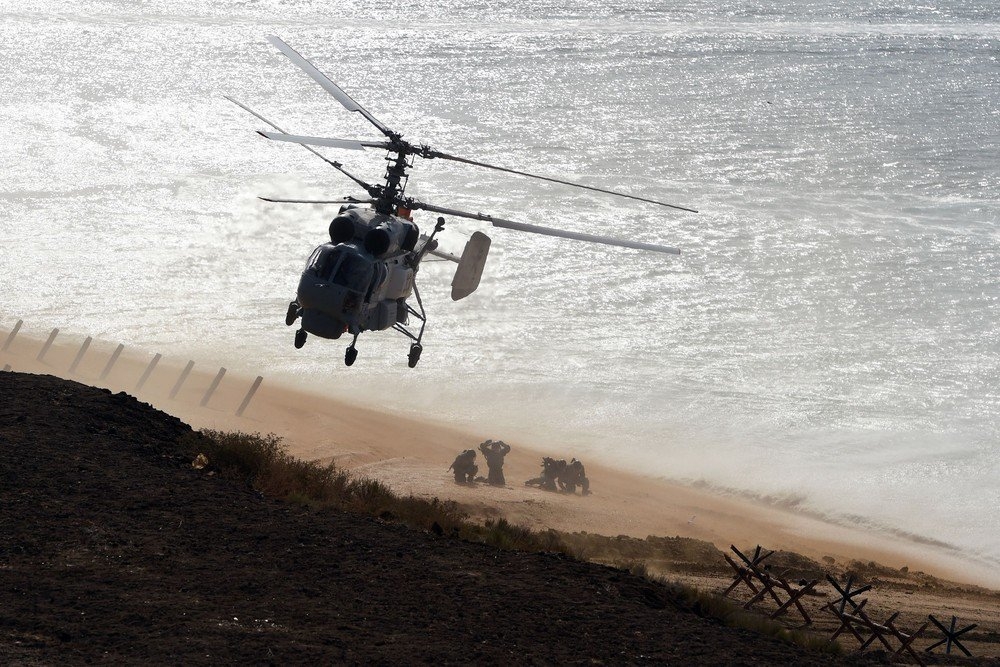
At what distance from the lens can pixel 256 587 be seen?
12.9 m

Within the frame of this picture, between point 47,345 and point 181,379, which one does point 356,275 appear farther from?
point 47,345

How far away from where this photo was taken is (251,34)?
58.5m

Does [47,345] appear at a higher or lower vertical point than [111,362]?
higher

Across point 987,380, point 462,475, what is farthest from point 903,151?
point 462,475

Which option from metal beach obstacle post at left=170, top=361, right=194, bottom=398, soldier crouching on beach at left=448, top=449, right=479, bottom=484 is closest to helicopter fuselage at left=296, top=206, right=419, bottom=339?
soldier crouching on beach at left=448, top=449, right=479, bottom=484

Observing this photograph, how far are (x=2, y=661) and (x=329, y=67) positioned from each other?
155 feet

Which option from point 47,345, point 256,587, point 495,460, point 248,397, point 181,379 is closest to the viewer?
point 256,587

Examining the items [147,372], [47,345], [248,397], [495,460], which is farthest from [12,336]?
[495,460]

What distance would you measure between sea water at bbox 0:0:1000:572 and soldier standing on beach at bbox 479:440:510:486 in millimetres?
4641

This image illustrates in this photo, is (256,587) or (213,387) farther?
(213,387)

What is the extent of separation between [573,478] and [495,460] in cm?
189

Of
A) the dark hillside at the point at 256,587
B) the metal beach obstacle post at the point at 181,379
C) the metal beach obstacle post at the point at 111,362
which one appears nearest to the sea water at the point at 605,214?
the metal beach obstacle post at the point at 181,379

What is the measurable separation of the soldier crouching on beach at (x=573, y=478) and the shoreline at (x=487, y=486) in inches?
15.7

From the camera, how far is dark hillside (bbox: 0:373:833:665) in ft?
37.4
